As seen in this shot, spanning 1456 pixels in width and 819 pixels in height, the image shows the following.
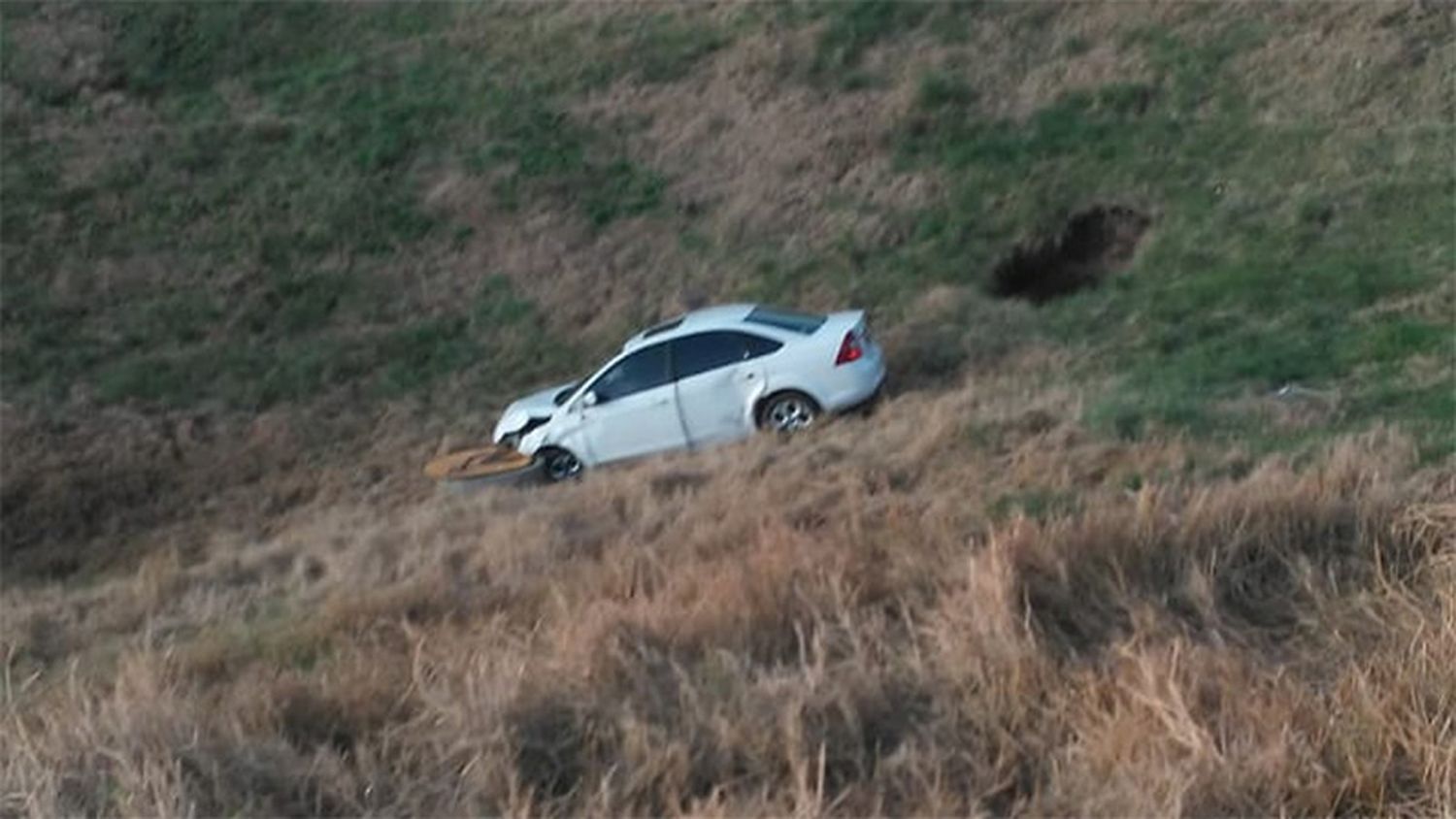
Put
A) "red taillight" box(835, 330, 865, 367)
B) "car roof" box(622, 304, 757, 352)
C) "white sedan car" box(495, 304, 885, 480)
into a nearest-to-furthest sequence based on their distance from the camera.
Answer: "red taillight" box(835, 330, 865, 367) → "white sedan car" box(495, 304, 885, 480) → "car roof" box(622, 304, 757, 352)

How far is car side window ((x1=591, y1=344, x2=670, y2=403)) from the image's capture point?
720 inches

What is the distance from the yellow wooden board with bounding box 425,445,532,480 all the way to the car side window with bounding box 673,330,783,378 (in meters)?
1.81

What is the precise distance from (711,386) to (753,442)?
0.98 metres

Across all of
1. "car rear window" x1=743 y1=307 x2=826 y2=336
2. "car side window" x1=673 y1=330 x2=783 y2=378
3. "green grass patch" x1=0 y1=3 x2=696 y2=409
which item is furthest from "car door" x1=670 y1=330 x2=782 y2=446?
"green grass patch" x1=0 y1=3 x2=696 y2=409

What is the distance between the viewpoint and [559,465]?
18688 millimetres

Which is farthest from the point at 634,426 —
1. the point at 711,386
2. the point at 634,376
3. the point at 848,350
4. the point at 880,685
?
the point at 880,685

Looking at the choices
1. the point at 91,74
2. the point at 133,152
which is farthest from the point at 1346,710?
the point at 91,74

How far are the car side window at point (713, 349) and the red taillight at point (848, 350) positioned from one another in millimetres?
615

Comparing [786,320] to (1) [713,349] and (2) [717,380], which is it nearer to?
(1) [713,349]

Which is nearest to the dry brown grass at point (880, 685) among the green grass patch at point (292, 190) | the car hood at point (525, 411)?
the car hood at point (525, 411)

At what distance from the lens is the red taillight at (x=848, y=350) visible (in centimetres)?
1755

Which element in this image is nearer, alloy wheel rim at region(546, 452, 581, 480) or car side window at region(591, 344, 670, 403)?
car side window at region(591, 344, 670, 403)

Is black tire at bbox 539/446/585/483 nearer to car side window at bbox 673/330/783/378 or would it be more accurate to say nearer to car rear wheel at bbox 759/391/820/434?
car side window at bbox 673/330/783/378

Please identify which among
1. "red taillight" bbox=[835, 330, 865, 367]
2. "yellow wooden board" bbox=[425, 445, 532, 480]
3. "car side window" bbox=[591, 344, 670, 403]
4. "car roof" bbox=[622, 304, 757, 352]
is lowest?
"yellow wooden board" bbox=[425, 445, 532, 480]
